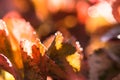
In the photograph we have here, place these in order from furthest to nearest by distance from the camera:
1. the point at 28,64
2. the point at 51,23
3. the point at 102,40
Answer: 1. the point at 51,23
2. the point at 102,40
3. the point at 28,64

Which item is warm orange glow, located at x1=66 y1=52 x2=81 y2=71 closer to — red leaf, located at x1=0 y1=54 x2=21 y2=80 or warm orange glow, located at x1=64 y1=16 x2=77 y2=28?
red leaf, located at x1=0 y1=54 x2=21 y2=80

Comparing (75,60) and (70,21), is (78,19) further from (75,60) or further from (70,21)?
(75,60)

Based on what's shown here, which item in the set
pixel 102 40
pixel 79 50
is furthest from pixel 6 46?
pixel 102 40

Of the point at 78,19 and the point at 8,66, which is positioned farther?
the point at 78,19

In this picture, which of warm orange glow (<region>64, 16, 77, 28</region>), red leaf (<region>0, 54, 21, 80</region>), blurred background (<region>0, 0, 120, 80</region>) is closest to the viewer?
red leaf (<region>0, 54, 21, 80</region>)

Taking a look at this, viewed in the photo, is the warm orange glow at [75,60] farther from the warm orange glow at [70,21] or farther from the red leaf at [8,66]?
the warm orange glow at [70,21]

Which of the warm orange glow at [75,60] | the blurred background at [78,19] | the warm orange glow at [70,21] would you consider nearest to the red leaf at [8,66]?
the warm orange glow at [75,60]

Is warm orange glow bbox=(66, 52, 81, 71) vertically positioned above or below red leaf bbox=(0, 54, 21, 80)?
above

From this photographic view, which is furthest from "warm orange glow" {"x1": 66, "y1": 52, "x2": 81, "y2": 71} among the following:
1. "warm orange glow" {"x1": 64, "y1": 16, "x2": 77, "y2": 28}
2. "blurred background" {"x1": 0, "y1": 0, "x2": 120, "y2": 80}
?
"warm orange glow" {"x1": 64, "y1": 16, "x2": 77, "y2": 28}

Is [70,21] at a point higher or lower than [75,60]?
higher

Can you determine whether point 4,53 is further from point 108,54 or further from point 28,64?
point 108,54

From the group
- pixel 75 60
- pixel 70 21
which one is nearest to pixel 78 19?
pixel 70 21
